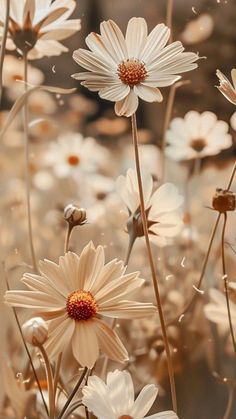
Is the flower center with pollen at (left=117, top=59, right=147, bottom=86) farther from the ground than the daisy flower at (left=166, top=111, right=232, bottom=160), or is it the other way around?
the flower center with pollen at (left=117, top=59, right=147, bottom=86)

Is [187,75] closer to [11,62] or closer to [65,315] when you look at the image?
[11,62]

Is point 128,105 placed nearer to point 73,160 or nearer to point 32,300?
point 32,300

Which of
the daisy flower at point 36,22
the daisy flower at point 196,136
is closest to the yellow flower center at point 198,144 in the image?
the daisy flower at point 196,136

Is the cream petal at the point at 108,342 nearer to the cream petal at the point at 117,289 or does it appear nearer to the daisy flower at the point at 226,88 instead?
the cream petal at the point at 117,289

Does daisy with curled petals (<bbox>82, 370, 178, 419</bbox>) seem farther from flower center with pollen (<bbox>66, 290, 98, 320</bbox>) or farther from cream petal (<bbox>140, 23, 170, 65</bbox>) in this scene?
cream petal (<bbox>140, 23, 170, 65</bbox>)

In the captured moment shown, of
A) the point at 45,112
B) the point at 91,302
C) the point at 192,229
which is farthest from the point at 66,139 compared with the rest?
the point at 91,302

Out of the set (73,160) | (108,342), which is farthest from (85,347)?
(73,160)

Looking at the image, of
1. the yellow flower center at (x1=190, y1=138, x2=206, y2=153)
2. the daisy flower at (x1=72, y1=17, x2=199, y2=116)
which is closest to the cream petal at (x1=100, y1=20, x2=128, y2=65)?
the daisy flower at (x1=72, y1=17, x2=199, y2=116)
